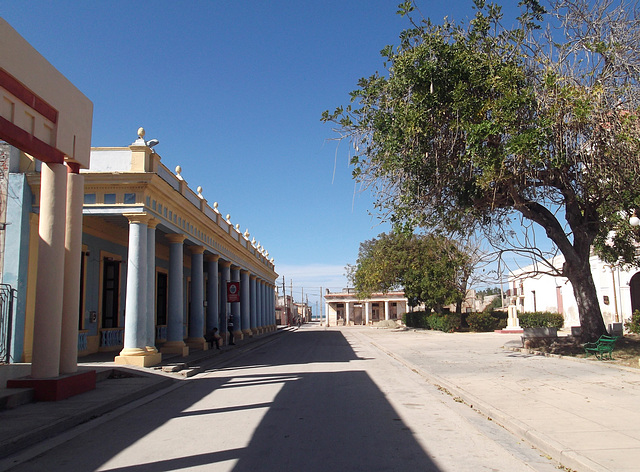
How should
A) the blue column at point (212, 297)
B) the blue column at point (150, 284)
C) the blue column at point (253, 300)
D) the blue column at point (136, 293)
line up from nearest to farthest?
the blue column at point (136, 293)
the blue column at point (150, 284)
the blue column at point (212, 297)
the blue column at point (253, 300)

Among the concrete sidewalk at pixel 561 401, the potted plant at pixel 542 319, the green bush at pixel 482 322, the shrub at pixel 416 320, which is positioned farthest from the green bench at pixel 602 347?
the shrub at pixel 416 320

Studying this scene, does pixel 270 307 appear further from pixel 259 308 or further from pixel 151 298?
pixel 151 298

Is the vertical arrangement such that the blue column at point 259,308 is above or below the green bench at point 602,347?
above

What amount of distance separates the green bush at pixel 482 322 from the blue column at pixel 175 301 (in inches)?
1047

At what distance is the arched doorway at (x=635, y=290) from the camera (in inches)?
1121

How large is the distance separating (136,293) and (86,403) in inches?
212

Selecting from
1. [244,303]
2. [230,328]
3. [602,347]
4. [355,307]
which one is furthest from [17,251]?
[355,307]

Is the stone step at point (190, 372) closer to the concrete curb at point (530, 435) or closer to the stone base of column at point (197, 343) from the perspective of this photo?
the stone base of column at point (197, 343)

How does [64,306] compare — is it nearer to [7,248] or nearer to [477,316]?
[7,248]

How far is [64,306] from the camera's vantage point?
10.5 meters

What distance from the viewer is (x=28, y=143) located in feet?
29.6

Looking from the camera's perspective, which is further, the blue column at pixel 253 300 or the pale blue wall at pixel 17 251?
the blue column at pixel 253 300

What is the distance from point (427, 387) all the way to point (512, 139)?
610cm

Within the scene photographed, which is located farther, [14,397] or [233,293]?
[233,293]
